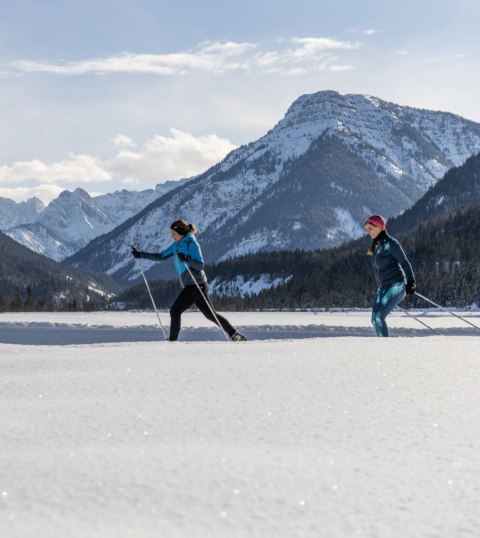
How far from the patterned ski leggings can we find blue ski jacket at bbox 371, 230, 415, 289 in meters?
0.08

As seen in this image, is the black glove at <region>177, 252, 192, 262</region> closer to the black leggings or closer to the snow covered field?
the black leggings

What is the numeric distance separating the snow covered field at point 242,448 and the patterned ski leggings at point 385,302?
3671mm

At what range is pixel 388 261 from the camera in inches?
387

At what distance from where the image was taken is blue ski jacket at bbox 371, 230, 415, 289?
9723mm

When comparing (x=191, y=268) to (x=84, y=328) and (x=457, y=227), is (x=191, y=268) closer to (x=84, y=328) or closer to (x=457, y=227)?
(x=84, y=328)

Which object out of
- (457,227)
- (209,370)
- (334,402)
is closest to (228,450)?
(334,402)

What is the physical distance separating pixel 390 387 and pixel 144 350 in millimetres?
3180

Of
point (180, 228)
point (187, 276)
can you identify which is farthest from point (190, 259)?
point (180, 228)

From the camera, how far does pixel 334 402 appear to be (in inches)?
161

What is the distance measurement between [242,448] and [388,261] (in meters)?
7.10

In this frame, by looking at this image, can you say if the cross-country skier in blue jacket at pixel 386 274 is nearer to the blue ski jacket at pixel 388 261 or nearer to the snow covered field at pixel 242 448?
the blue ski jacket at pixel 388 261

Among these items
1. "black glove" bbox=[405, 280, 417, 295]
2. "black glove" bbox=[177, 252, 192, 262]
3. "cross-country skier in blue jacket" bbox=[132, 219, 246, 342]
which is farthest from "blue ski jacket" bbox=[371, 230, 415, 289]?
"black glove" bbox=[177, 252, 192, 262]

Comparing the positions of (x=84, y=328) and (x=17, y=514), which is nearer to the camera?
(x=17, y=514)

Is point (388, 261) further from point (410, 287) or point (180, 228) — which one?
point (180, 228)
